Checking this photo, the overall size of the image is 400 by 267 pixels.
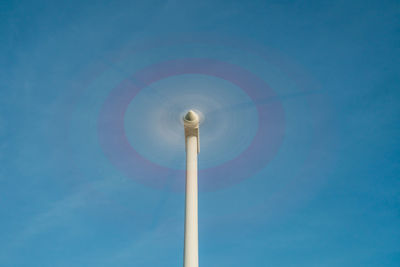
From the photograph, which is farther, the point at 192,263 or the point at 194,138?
the point at 194,138

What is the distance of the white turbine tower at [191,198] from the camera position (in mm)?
22344

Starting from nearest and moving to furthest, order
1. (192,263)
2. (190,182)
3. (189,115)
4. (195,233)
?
(192,263) < (195,233) < (190,182) < (189,115)

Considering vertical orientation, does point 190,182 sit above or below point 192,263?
above

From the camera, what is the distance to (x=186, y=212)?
2462cm

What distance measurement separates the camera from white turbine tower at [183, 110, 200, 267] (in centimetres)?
2234

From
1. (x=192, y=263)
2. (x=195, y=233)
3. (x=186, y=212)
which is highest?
(x=186, y=212)

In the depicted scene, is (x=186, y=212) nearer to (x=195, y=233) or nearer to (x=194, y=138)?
(x=195, y=233)

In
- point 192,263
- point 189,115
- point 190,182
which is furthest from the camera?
point 189,115

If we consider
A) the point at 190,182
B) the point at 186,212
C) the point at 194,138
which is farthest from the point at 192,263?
→ the point at 194,138

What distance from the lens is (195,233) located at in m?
23.5

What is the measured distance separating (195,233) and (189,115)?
1016 cm

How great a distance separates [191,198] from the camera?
2538 cm

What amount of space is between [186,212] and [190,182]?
2.68 meters

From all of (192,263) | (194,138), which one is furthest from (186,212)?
(194,138)
